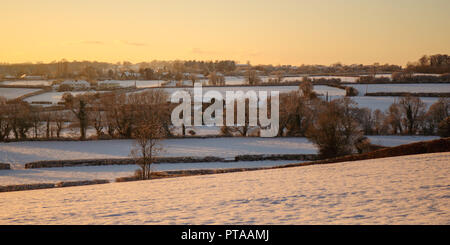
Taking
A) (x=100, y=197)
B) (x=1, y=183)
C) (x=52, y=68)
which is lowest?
(x=1, y=183)

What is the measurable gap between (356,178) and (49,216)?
10976 millimetres

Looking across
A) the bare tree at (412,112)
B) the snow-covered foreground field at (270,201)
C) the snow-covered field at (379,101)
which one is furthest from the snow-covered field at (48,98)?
the snow-covered foreground field at (270,201)

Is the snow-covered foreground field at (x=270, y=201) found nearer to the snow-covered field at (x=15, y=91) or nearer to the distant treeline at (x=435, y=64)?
the snow-covered field at (x=15, y=91)

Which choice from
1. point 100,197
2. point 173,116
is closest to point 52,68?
point 173,116

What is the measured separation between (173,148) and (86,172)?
1050cm

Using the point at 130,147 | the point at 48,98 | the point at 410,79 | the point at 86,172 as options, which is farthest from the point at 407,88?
the point at 48,98

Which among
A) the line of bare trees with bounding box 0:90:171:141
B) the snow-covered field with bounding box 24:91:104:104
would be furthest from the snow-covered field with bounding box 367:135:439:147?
the snow-covered field with bounding box 24:91:104:104

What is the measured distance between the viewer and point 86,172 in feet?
89.0

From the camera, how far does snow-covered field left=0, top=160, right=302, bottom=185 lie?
24.9 metres

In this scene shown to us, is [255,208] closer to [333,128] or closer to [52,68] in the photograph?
[333,128]

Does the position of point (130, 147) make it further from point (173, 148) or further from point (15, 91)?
point (15, 91)

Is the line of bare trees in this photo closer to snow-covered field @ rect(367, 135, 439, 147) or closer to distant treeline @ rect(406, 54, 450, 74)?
snow-covered field @ rect(367, 135, 439, 147)

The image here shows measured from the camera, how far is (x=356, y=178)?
1488cm

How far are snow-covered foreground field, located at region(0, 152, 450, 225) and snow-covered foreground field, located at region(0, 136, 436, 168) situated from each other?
690 inches
